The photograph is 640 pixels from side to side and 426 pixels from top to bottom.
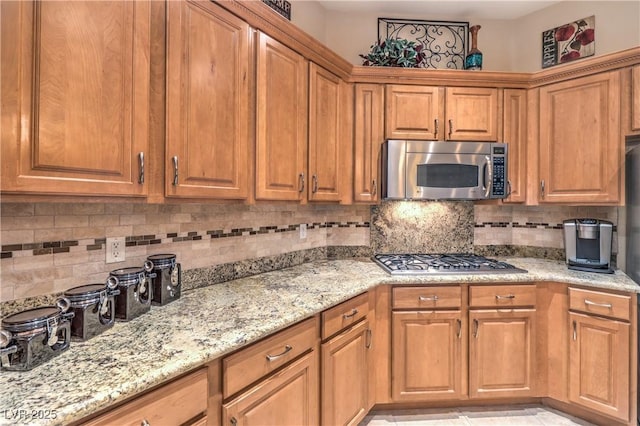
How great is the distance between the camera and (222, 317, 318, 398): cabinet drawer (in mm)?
1109

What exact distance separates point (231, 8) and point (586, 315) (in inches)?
106

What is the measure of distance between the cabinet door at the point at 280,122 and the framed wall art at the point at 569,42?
2.24 meters

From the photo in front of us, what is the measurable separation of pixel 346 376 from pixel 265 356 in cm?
72

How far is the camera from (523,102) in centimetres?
246

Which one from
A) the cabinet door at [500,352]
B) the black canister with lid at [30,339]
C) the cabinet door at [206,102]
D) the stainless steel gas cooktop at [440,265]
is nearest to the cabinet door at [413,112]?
the stainless steel gas cooktop at [440,265]

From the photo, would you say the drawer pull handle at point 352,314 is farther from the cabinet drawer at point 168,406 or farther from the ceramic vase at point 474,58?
the ceramic vase at point 474,58

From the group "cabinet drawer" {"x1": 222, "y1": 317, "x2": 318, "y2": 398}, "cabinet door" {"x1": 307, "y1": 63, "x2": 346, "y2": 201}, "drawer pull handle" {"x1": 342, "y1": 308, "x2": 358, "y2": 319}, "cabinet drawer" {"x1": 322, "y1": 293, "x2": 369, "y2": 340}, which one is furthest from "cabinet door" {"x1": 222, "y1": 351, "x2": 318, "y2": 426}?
"cabinet door" {"x1": 307, "y1": 63, "x2": 346, "y2": 201}

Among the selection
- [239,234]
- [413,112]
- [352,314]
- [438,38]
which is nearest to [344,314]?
[352,314]

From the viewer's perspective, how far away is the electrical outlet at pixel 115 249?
1357mm

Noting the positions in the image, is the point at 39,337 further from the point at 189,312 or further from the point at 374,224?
the point at 374,224

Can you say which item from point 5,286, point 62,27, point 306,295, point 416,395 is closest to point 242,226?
point 306,295

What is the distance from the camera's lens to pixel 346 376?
5.75ft

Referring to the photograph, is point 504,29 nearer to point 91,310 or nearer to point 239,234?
point 239,234

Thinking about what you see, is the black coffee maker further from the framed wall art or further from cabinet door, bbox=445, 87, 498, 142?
the framed wall art
